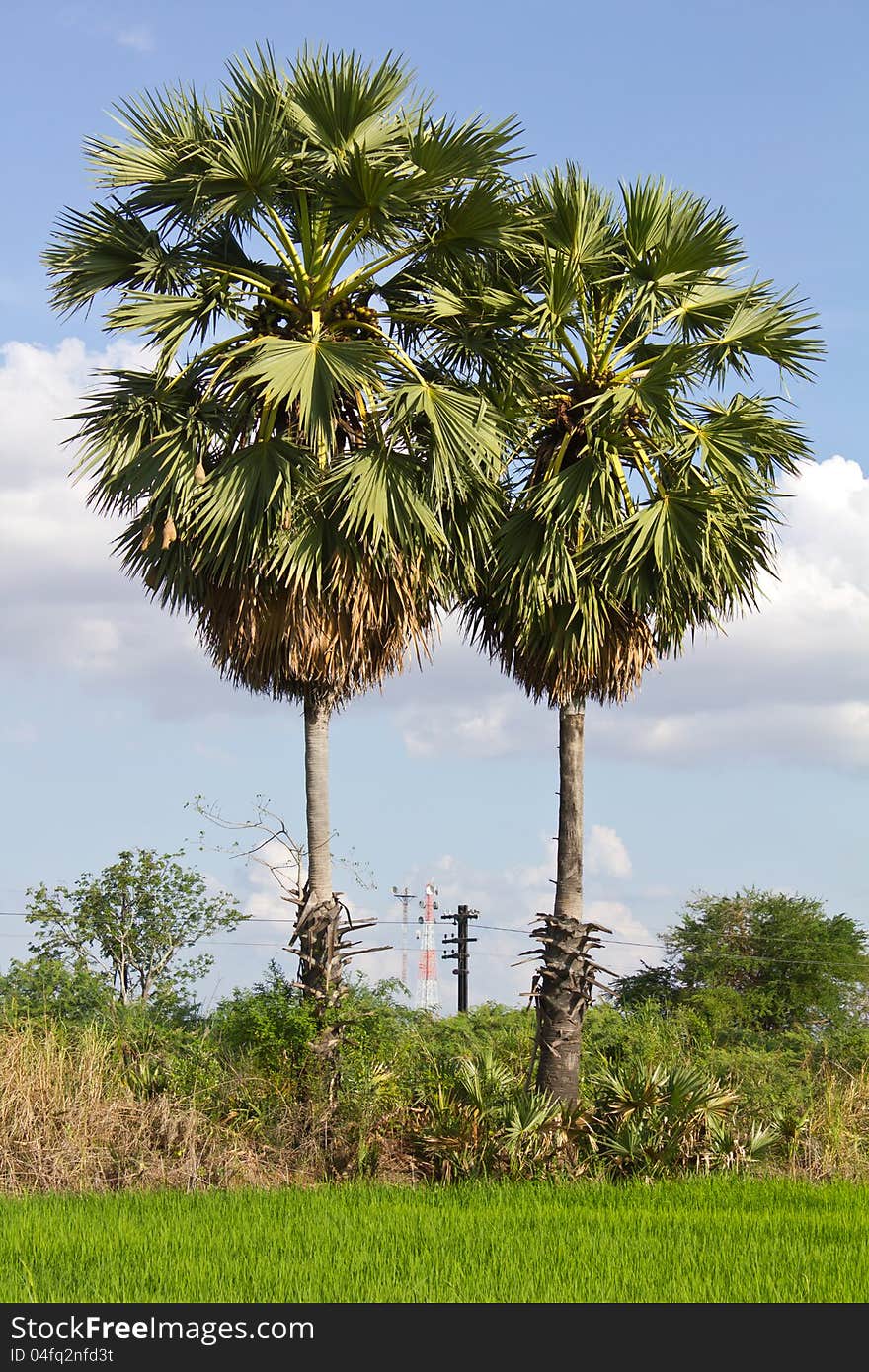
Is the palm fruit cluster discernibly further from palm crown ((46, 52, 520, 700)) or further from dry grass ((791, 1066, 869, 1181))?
dry grass ((791, 1066, 869, 1181))

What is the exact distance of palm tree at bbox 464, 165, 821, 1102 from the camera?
15203 mm

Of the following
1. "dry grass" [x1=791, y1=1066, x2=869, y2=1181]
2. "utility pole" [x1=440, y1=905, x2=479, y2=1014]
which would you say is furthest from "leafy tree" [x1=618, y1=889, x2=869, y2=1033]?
"dry grass" [x1=791, y1=1066, x2=869, y2=1181]

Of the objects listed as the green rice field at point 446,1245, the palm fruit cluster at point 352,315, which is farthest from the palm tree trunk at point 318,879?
the palm fruit cluster at point 352,315

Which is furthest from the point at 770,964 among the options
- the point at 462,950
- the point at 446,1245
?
the point at 446,1245

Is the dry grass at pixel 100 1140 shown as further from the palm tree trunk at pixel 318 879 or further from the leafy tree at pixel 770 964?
the leafy tree at pixel 770 964

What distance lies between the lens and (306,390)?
13.6 meters

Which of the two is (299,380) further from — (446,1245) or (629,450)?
(446,1245)

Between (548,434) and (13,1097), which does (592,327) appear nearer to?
(548,434)

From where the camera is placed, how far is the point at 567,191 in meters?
15.7

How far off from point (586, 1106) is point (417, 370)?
842 centimetres

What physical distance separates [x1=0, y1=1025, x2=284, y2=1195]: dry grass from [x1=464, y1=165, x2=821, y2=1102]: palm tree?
3.90 m

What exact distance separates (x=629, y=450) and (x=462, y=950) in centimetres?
2649

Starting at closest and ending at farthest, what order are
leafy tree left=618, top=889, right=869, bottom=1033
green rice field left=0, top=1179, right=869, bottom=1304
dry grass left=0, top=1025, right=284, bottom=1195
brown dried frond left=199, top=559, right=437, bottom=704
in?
green rice field left=0, top=1179, right=869, bottom=1304
dry grass left=0, top=1025, right=284, bottom=1195
brown dried frond left=199, top=559, right=437, bottom=704
leafy tree left=618, top=889, right=869, bottom=1033
